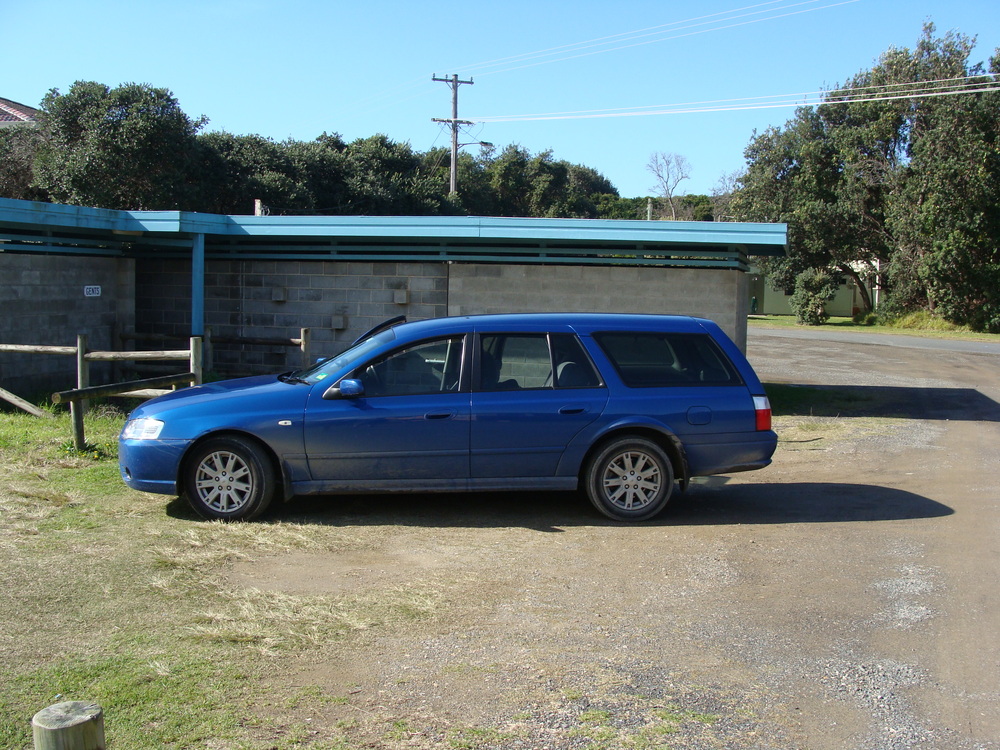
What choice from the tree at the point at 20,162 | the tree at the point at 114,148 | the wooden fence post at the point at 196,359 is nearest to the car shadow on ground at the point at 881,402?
the wooden fence post at the point at 196,359

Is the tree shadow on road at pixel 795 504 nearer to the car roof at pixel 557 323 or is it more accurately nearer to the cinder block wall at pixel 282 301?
the car roof at pixel 557 323

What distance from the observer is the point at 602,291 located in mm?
13945

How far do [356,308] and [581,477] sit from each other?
26.5 feet

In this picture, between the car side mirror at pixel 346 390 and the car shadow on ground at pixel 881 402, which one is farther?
the car shadow on ground at pixel 881 402

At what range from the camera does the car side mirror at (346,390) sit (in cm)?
711

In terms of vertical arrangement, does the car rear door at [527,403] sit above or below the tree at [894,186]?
below

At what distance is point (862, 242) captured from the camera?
1614 inches

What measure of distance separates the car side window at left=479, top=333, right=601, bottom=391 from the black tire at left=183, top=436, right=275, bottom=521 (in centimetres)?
187

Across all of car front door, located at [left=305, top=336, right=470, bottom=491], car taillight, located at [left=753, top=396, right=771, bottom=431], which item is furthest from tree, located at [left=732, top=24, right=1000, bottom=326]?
car front door, located at [left=305, top=336, right=470, bottom=491]

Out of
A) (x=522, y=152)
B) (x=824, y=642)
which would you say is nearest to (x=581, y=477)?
(x=824, y=642)

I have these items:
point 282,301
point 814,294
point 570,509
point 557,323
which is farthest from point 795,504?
point 814,294

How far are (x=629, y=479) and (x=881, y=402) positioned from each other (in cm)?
1005

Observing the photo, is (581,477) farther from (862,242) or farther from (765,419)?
(862,242)

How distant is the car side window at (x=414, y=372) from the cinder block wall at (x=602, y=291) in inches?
261
